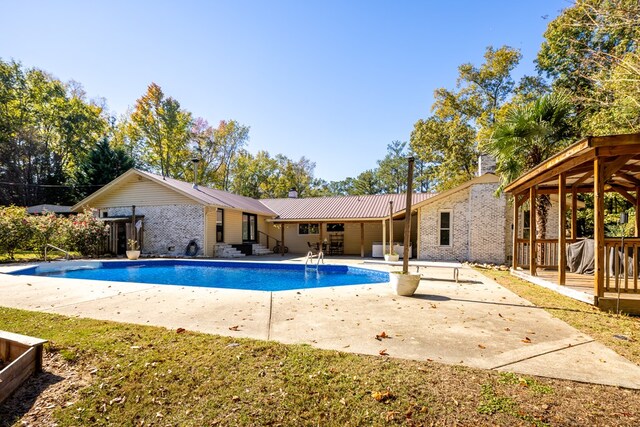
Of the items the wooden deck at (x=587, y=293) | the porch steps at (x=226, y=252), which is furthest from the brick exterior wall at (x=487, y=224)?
the porch steps at (x=226, y=252)

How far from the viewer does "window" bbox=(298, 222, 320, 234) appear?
21.8 meters

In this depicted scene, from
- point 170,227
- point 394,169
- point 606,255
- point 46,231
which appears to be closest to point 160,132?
point 170,227

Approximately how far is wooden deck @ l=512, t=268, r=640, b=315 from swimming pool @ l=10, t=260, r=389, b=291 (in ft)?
15.2

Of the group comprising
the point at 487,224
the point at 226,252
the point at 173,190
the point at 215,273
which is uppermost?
the point at 173,190

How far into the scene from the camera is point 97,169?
27.3 metres

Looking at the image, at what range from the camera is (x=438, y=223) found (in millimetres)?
15734

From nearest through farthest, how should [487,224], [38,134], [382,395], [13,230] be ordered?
[382,395], [13,230], [487,224], [38,134]

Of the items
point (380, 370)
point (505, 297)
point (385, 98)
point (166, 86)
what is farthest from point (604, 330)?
point (166, 86)

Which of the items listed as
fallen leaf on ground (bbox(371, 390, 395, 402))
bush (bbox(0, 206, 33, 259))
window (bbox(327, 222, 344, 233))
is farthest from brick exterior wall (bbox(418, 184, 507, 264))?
bush (bbox(0, 206, 33, 259))

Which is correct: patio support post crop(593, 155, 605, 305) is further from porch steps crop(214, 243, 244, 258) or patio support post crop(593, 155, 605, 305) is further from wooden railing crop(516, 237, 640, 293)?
porch steps crop(214, 243, 244, 258)

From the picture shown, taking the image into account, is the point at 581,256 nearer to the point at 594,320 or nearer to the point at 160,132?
the point at 594,320

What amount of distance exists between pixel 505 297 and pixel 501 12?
35.4ft

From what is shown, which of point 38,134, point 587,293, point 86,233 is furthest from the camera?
point 38,134

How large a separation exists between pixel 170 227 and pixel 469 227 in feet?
52.9
